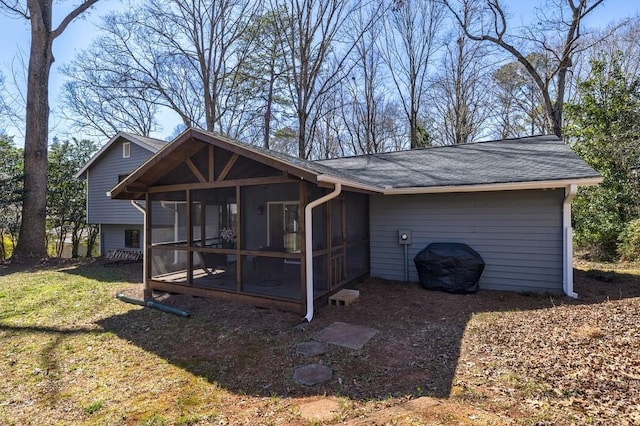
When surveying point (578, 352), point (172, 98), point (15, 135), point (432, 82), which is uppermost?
point (432, 82)

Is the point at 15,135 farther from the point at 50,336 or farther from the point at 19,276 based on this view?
the point at 50,336

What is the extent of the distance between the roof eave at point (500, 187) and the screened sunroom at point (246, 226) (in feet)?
3.89

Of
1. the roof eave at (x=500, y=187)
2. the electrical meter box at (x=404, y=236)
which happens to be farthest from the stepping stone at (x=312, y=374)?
the electrical meter box at (x=404, y=236)

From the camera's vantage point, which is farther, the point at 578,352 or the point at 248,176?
the point at 248,176

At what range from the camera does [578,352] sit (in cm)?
344

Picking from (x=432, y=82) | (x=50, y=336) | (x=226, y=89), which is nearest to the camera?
(x=50, y=336)

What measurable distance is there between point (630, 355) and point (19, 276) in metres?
12.9

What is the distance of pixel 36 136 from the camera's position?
12.1 meters

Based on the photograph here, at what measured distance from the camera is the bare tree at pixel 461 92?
16.6 meters

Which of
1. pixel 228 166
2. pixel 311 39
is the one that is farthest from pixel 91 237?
pixel 228 166

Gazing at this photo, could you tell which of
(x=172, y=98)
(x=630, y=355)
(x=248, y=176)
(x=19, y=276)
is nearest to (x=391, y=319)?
(x=630, y=355)

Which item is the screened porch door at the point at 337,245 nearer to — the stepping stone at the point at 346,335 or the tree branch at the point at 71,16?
the stepping stone at the point at 346,335

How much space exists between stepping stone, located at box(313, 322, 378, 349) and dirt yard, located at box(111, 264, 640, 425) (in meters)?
0.13

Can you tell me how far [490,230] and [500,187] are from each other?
1.08m
